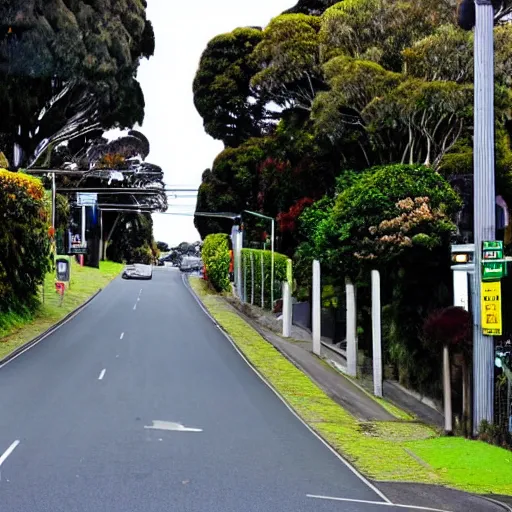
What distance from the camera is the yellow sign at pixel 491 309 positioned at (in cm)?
1319

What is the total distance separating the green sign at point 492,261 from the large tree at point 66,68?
25.1 metres

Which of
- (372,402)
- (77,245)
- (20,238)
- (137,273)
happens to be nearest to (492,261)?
(372,402)

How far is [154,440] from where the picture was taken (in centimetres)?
1291

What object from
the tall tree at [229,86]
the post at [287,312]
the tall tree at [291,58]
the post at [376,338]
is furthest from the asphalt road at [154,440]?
the tall tree at [229,86]

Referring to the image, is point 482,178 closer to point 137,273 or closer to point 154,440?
point 154,440

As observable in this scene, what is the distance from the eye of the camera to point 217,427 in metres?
14.4

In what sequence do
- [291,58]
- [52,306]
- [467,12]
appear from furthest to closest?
[52,306]
[291,58]
[467,12]

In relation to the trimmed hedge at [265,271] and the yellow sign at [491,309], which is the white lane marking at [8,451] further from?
the trimmed hedge at [265,271]

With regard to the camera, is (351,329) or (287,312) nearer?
(351,329)

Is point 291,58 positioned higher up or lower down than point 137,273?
higher up

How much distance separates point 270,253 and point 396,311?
60.9 feet

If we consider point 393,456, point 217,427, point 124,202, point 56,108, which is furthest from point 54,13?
point 124,202

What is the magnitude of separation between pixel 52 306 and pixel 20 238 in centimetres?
772

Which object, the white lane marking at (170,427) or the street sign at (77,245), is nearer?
the white lane marking at (170,427)
